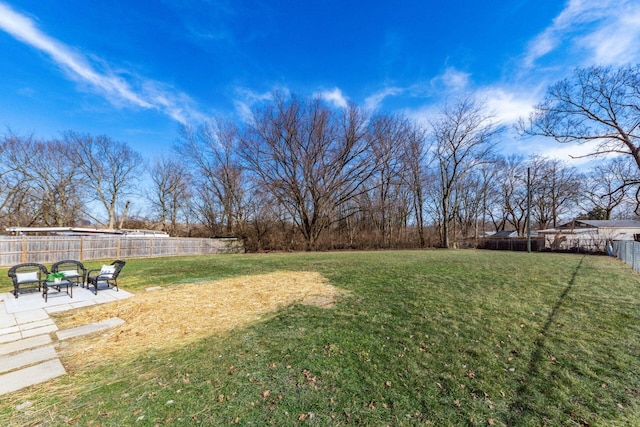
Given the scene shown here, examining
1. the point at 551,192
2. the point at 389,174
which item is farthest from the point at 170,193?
the point at 551,192

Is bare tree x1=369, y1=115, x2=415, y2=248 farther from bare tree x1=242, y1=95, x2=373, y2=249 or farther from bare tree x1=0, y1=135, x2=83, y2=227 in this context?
bare tree x1=0, y1=135, x2=83, y2=227

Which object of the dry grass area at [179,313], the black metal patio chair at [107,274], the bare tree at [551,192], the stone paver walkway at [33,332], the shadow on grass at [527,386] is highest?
the bare tree at [551,192]

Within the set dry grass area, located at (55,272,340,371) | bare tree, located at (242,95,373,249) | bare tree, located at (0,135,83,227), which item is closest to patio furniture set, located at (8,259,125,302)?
dry grass area, located at (55,272,340,371)

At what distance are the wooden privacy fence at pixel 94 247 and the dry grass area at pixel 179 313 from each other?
12.1 m

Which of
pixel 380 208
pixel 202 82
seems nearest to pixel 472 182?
Result: pixel 380 208

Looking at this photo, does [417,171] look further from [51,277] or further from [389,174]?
[51,277]

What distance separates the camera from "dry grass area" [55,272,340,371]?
3.47 meters

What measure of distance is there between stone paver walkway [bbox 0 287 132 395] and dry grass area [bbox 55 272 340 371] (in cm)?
17

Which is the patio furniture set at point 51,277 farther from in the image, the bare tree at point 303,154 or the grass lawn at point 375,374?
the bare tree at point 303,154

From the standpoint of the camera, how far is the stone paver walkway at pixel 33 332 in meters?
2.77

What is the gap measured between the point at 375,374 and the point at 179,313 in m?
3.91

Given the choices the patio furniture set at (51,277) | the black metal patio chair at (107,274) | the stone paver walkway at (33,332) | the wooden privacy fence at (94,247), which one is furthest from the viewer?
the wooden privacy fence at (94,247)

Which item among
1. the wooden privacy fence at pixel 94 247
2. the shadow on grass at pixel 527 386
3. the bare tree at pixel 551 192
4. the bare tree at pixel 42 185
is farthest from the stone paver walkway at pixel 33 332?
the bare tree at pixel 551 192

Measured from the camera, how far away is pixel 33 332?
390 centimetres
